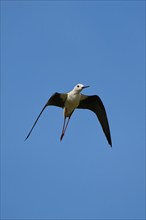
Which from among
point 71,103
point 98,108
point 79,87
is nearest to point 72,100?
point 71,103

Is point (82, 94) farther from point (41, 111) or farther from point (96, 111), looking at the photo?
point (41, 111)

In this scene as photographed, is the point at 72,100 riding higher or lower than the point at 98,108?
higher

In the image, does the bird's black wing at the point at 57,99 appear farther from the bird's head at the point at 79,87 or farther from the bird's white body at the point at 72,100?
the bird's head at the point at 79,87

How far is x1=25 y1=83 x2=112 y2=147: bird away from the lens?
44.2 feet

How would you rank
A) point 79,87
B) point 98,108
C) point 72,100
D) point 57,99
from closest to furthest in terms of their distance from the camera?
point 79,87 < point 72,100 < point 57,99 < point 98,108

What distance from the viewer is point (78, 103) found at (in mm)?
13719

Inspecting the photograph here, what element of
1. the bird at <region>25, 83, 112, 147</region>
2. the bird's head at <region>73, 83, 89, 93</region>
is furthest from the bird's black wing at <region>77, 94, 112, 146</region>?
the bird's head at <region>73, 83, 89, 93</region>

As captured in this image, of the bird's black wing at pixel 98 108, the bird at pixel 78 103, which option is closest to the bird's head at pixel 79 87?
the bird at pixel 78 103

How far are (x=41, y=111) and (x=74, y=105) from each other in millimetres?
1487

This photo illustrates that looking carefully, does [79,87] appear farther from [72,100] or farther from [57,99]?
[57,99]

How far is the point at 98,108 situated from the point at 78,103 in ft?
3.74

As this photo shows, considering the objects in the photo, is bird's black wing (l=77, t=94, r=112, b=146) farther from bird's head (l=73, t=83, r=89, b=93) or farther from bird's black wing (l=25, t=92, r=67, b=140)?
bird's head (l=73, t=83, r=89, b=93)

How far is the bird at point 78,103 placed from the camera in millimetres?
13469

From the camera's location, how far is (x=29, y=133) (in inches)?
457
